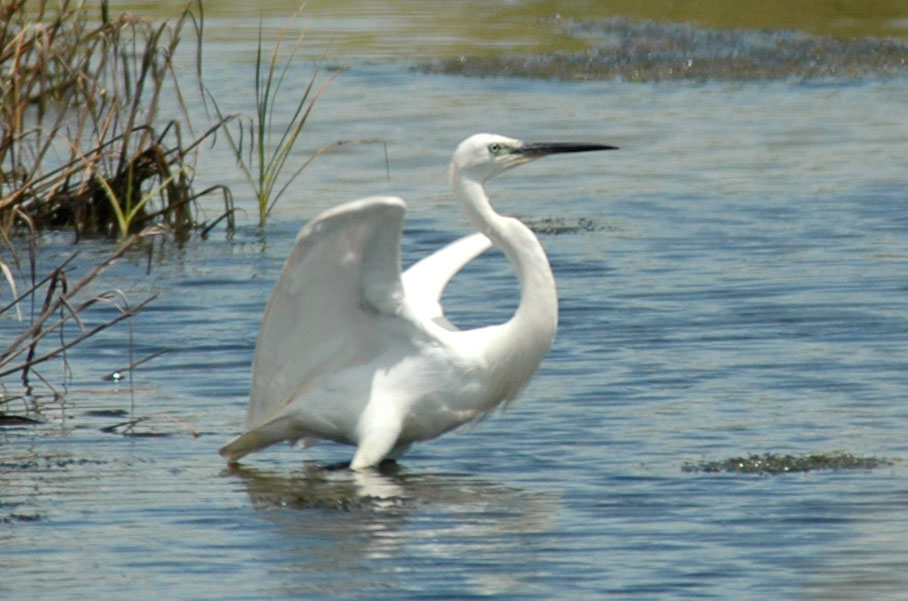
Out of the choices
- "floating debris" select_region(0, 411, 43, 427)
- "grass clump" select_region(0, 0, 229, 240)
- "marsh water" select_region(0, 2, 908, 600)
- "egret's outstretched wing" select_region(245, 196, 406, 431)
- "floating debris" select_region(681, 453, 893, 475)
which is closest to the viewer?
"marsh water" select_region(0, 2, 908, 600)

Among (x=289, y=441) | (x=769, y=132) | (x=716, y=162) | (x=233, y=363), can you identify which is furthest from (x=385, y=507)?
(x=769, y=132)

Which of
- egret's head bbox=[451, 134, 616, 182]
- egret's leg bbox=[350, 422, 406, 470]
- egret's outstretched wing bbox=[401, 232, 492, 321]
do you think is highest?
egret's head bbox=[451, 134, 616, 182]

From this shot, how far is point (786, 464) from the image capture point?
670 centimetres

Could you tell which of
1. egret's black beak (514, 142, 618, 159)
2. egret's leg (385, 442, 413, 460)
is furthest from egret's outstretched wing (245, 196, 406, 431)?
egret's black beak (514, 142, 618, 159)

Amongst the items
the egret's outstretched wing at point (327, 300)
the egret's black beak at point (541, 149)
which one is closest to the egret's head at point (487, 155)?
the egret's black beak at point (541, 149)

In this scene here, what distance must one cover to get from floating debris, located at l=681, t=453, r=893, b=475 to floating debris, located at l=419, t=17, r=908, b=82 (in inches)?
433

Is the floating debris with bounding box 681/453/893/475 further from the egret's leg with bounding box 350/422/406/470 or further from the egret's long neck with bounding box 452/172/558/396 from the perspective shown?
the egret's leg with bounding box 350/422/406/470

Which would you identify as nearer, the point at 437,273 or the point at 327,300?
the point at 327,300

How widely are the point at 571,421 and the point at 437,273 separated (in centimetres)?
79

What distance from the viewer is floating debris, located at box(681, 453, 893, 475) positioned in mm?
6637

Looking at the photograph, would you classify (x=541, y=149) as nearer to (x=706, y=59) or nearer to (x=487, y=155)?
(x=487, y=155)

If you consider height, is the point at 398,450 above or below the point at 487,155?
below

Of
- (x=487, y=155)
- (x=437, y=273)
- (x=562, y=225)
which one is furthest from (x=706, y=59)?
(x=487, y=155)

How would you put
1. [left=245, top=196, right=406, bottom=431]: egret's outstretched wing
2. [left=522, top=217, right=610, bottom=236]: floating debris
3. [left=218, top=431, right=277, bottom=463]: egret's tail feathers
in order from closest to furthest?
1. [left=245, top=196, right=406, bottom=431]: egret's outstretched wing
2. [left=218, top=431, right=277, bottom=463]: egret's tail feathers
3. [left=522, top=217, right=610, bottom=236]: floating debris
